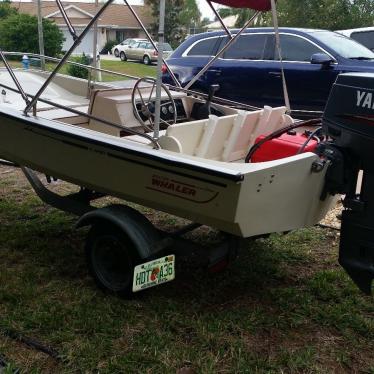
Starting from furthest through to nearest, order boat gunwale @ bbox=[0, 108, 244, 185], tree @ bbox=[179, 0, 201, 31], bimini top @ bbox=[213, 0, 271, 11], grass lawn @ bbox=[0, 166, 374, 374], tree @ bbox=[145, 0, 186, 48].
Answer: tree @ bbox=[179, 0, 201, 31]
tree @ bbox=[145, 0, 186, 48]
bimini top @ bbox=[213, 0, 271, 11]
grass lawn @ bbox=[0, 166, 374, 374]
boat gunwale @ bbox=[0, 108, 244, 185]

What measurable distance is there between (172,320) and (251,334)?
0.48 m

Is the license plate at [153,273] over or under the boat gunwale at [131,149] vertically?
under

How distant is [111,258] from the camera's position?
3.54m

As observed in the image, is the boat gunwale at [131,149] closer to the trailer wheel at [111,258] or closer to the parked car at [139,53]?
the trailer wheel at [111,258]

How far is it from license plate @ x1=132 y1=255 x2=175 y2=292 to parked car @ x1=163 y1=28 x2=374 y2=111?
5.02 metres

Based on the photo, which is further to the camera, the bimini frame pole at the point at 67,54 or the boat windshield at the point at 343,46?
the boat windshield at the point at 343,46

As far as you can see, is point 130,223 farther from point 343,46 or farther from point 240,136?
point 343,46

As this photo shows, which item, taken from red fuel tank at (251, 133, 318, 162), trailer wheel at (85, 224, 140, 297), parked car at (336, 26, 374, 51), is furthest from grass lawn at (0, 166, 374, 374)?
parked car at (336, 26, 374, 51)

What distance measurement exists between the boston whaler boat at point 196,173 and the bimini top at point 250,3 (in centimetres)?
101

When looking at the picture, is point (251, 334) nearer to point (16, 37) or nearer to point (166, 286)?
point (166, 286)

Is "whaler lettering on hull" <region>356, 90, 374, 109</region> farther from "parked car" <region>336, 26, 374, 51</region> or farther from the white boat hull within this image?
"parked car" <region>336, 26, 374, 51</region>

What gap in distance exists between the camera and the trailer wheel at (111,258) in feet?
11.1

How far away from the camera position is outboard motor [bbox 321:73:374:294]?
2.81 m

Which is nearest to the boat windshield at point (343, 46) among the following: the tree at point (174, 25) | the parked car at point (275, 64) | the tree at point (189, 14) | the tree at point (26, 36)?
the parked car at point (275, 64)
